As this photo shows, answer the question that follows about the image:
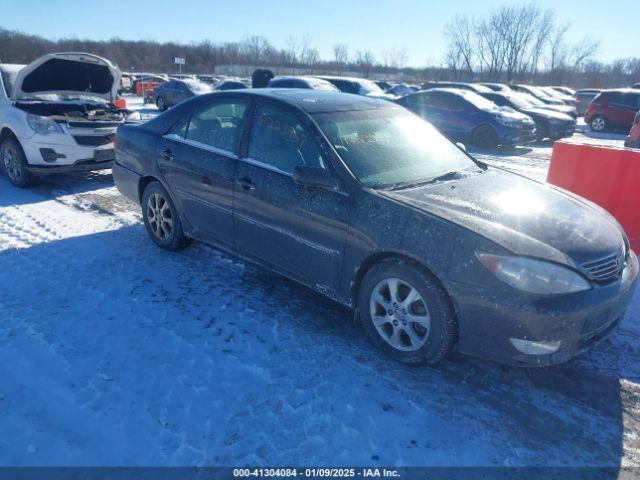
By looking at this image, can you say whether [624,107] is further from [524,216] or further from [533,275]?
[533,275]

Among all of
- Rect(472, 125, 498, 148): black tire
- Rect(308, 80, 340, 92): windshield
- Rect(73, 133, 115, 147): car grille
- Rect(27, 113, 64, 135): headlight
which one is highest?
Rect(308, 80, 340, 92): windshield

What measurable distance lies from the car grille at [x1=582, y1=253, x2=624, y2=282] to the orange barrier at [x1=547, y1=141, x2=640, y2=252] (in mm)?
2777

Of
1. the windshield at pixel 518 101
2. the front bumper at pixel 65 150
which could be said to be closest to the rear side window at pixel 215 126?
the front bumper at pixel 65 150

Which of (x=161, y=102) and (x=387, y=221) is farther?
(x=161, y=102)

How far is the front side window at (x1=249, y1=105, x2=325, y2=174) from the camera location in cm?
343

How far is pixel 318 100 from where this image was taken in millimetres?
3906

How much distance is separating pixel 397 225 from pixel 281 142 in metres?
1.24

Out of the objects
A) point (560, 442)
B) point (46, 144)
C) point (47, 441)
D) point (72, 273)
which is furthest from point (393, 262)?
point (46, 144)

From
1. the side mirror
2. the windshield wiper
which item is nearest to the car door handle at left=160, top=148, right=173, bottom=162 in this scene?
the side mirror

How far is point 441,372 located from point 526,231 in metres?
1.06

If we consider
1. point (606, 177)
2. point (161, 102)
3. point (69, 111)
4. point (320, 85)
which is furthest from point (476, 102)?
point (161, 102)

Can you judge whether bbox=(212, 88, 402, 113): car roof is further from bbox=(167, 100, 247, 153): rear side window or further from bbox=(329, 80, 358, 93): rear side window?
bbox=(329, 80, 358, 93): rear side window

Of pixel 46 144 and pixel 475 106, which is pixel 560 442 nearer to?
pixel 46 144

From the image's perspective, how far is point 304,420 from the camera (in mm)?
2570
